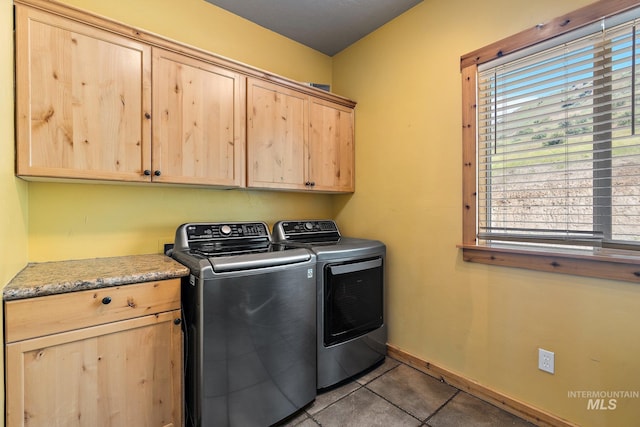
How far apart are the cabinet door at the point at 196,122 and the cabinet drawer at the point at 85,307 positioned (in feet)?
2.15

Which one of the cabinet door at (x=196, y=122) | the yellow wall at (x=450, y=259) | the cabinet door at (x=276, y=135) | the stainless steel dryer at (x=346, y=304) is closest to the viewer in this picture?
the yellow wall at (x=450, y=259)

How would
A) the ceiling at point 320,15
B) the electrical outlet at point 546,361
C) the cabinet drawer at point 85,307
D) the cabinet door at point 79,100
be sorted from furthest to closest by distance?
the ceiling at point 320,15
the electrical outlet at point 546,361
the cabinet door at point 79,100
the cabinet drawer at point 85,307

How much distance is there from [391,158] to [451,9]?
1.07 meters

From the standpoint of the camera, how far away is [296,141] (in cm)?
230

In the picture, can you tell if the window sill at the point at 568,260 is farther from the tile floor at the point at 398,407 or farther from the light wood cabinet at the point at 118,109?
the light wood cabinet at the point at 118,109

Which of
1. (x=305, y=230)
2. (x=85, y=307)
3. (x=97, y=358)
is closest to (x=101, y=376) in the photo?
(x=97, y=358)

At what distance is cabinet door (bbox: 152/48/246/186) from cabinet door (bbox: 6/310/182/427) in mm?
842

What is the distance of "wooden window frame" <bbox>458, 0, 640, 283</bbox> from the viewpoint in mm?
1364

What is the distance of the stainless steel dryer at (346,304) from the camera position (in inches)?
73.9

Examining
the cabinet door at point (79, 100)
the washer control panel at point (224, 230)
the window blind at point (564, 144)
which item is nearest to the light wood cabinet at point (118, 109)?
the cabinet door at point (79, 100)

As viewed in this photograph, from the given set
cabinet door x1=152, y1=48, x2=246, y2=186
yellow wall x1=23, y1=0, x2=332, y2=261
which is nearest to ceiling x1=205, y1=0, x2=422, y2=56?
yellow wall x1=23, y1=0, x2=332, y2=261

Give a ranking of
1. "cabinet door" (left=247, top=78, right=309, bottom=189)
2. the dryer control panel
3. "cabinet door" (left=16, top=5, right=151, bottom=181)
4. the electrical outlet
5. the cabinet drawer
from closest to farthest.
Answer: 1. the cabinet drawer
2. "cabinet door" (left=16, top=5, right=151, bottom=181)
3. the electrical outlet
4. "cabinet door" (left=247, top=78, right=309, bottom=189)
5. the dryer control panel

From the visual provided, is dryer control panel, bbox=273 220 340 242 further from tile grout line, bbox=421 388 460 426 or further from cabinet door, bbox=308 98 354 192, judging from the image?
tile grout line, bbox=421 388 460 426

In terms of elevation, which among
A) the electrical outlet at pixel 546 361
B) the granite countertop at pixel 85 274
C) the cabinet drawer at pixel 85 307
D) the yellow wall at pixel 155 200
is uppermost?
the yellow wall at pixel 155 200
